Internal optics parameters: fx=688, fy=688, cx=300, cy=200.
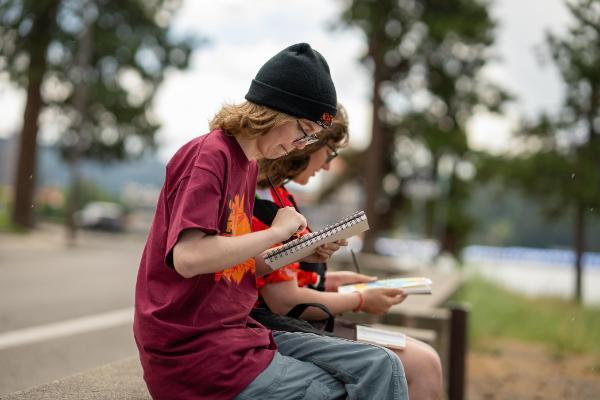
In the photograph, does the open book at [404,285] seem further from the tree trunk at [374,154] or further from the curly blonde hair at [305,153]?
the tree trunk at [374,154]

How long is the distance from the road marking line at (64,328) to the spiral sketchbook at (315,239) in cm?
464

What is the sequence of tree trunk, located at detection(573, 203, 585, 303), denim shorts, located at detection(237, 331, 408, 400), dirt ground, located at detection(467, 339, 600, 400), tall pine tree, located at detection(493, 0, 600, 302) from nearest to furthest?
denim shorts, located at detection(237, 331, 408, 400)
dirt ground, located at detection(467, 339, 600, 400)
tall pine tree, located at detection(493, 0, 600, 302)
tree trunk, located at detection(573, 203, 585, 303)

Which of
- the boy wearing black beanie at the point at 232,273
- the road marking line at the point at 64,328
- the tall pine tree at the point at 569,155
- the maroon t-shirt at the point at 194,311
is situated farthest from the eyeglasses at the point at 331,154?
the tall pine tree at the point at 569,155

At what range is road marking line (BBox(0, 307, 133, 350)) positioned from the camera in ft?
21.5

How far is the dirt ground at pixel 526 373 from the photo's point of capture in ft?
22.4

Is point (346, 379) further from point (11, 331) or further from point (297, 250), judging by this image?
point (11, 331)

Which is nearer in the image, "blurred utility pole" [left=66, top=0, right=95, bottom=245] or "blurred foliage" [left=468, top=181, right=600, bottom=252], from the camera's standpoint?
"blurred foliage" [left=468, top=181, right=600, bottom=252]

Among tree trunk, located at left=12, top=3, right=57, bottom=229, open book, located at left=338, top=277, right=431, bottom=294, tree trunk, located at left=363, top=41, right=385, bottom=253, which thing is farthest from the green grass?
tree trunk, located at left=12, top=3, right=57, bottom=229

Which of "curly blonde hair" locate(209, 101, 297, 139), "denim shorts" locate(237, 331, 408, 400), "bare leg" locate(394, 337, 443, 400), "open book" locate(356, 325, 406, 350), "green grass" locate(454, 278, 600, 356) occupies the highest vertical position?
"curly blonde hair" locate(209, 101, 297, 139)

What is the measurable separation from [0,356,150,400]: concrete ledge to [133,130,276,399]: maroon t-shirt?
2.16ft

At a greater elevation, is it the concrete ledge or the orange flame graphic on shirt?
the orange flame graphic on shirt

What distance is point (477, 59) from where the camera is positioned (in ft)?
86.6

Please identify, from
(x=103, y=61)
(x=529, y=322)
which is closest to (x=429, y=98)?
(x=103, y=61)

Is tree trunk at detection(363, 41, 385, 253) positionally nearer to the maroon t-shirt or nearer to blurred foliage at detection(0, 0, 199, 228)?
blurred foliage at detection(0, 0, 199, 228)
